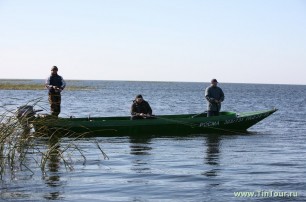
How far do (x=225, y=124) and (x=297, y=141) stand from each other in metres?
2.60

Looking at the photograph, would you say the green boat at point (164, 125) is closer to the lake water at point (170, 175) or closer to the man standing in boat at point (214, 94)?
the man standing in boat at point (214, 94)

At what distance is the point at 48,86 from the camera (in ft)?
51.7

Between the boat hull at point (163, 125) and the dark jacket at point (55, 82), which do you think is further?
the boat hull at point (163, 125)

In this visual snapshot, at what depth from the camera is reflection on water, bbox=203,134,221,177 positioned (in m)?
9.95

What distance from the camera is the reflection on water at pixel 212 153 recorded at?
32.7ft

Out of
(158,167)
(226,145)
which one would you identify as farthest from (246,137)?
(158,167)

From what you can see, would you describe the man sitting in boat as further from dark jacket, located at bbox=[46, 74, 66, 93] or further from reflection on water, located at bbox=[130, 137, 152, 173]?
dark jacket, located at bbox=[46, 74, 66, 93]

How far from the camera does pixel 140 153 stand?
12.5 m

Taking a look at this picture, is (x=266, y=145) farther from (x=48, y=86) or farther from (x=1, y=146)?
(x=1, y=146)

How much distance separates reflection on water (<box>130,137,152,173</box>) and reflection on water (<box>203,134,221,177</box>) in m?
1.18

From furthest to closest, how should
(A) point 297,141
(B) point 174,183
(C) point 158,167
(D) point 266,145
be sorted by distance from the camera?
(A) point 297,141
(D) point 266,145
(C) point 158,167
(B) point 174,183

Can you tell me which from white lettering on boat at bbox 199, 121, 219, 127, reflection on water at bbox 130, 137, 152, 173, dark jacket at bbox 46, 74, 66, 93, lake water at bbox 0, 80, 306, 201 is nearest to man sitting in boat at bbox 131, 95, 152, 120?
reflection on water at bbox 130, 137, 152, 173

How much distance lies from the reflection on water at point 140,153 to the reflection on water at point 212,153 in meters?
1.18

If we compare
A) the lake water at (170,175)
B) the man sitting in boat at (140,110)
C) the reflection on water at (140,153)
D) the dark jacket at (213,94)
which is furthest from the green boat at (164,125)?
the lake water at (170,175)
